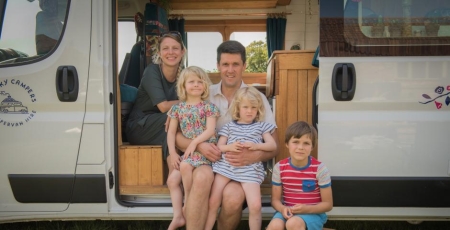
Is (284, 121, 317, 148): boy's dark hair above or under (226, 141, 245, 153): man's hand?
→ above

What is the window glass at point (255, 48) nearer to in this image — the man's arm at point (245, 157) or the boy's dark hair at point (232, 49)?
the boy's dark hair at point (232, 49)

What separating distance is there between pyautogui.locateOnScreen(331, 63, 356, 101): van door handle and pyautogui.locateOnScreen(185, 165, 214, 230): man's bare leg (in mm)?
976

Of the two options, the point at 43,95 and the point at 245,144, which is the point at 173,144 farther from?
the point at 43,95

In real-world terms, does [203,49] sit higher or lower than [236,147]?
higher

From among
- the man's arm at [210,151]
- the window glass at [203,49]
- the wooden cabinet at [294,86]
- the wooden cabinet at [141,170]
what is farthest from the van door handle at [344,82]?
the window glass at [203,49]

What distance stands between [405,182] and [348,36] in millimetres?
1001

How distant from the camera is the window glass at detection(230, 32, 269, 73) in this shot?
Result: 8.25 meters

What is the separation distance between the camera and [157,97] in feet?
9.69

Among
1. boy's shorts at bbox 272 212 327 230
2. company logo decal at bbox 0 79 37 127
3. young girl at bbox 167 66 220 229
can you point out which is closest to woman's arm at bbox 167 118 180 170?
young girl at bbox 167 66 220 229

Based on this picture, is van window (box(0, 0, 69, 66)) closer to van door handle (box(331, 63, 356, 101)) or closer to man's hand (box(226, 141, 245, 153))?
man's hand (box(226, 141, 245, 153))

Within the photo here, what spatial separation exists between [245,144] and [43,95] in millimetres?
1360

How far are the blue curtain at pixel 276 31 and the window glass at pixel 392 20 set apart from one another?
568 cm

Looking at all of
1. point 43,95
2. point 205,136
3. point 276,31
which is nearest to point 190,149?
point 205,136

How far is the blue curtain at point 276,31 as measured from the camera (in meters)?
8.16
